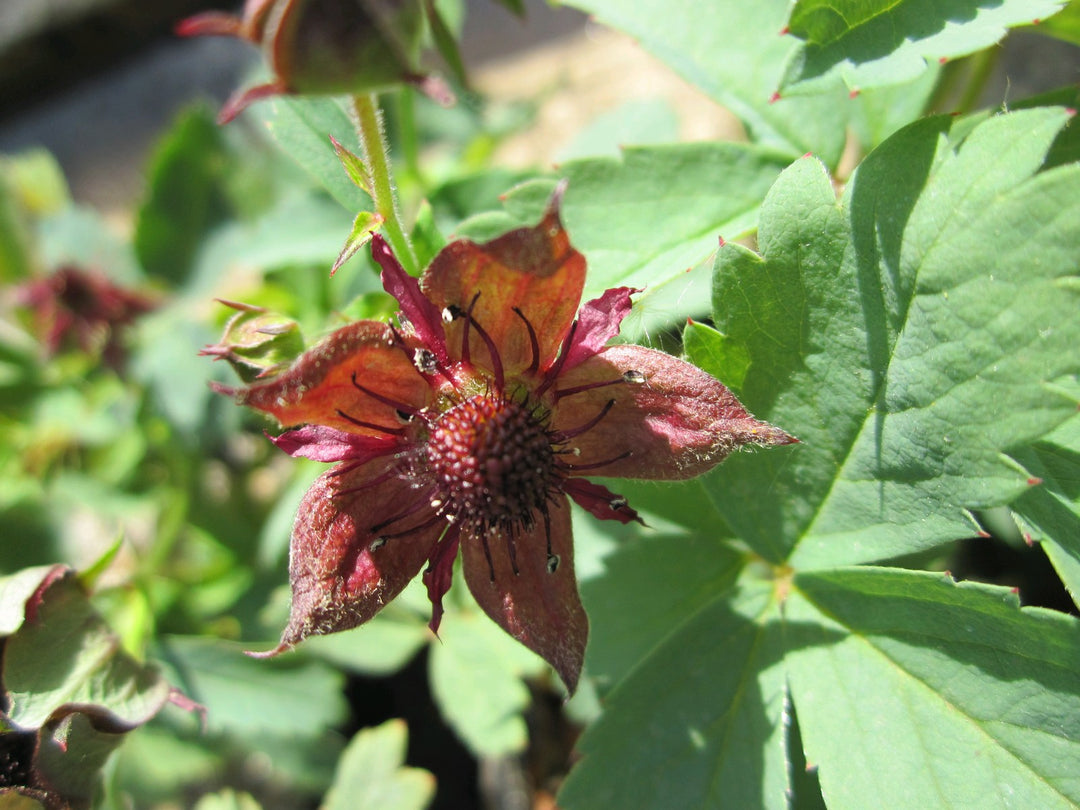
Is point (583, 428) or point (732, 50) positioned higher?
point (732, 50)

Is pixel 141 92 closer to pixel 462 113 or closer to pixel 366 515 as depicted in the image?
pixel 462 113

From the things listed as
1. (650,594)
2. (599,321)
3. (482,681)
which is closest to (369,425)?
(599,321)

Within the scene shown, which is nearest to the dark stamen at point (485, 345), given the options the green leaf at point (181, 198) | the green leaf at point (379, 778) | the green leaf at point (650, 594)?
the green leaf at point (650, 594)

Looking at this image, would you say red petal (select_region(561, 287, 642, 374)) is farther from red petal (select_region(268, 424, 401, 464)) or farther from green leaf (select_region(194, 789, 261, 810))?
green leaf (select_region(194, 789, 261, 810))

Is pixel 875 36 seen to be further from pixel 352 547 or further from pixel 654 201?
pixel 352 547

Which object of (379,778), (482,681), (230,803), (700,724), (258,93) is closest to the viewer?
(258,93)
